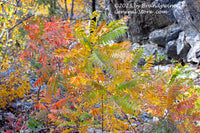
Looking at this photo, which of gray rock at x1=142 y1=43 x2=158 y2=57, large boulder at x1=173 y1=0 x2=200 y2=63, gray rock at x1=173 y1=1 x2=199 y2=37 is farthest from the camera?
gray rock at x1=142 y1=43 x2=158 y2=57

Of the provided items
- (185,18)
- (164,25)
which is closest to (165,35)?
(164,25)

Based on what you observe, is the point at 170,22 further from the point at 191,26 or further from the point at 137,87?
the point at 137,87

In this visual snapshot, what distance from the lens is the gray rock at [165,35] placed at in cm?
817

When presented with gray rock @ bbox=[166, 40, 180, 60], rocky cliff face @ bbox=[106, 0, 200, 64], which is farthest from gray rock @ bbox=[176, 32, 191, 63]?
gray rock @ bbox=[166, 40, 180, 60]

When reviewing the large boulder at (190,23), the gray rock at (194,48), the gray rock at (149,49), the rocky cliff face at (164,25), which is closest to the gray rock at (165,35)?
the rocky cliff face at (164,25)

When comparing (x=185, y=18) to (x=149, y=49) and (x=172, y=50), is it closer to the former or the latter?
(x=172, y=50)

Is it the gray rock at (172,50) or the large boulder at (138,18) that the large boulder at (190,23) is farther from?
the large boulder at (138,18)

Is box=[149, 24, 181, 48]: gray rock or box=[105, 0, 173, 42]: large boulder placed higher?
box=[105, 0, 173, 42]: large boulder

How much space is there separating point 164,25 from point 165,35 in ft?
1.86

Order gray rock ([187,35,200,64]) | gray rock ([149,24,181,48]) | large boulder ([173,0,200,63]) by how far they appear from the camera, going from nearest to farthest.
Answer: large boulder ([173,0,200,63]) < gray rock ([187,35,200,64]) < gray rock ([149,24,181,48])

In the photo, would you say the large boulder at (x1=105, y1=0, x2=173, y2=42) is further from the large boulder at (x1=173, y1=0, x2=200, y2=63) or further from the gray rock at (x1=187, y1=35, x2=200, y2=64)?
the gray rock at (x1=187, y1=35, x2=200, y2=64)

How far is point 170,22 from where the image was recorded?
27.5ft

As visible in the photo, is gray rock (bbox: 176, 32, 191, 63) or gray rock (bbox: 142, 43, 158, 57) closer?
gray rock (bbox: 176, 32, 191, 63)

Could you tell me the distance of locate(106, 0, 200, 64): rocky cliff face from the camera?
22.5 feet
